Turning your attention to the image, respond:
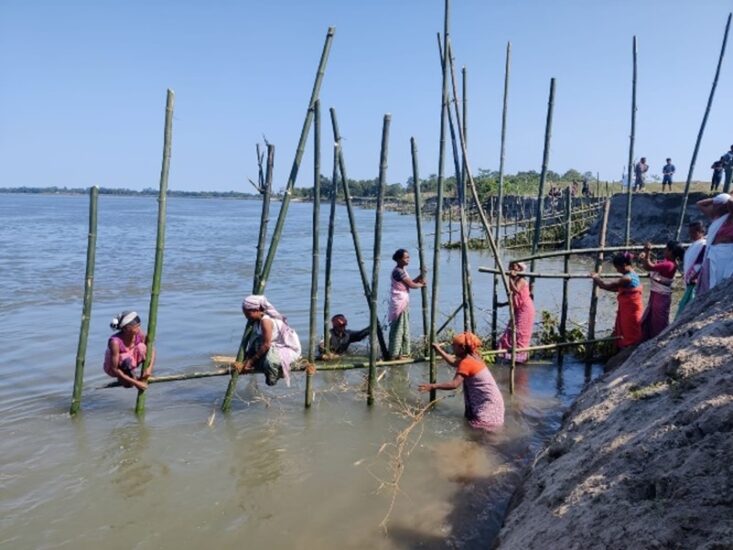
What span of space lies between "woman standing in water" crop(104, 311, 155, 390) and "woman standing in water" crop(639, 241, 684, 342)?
585 centimetres

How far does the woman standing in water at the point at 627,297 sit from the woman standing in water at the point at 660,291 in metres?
0.12

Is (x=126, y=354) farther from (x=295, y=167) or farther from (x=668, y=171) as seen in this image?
(x=668, y=171)

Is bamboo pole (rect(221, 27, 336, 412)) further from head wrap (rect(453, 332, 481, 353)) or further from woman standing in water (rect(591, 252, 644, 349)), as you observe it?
woman standing in water (rect(591, 252, 644, 349))

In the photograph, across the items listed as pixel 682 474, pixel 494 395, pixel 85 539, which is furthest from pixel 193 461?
pixel 682 474

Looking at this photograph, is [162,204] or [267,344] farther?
[267,344]

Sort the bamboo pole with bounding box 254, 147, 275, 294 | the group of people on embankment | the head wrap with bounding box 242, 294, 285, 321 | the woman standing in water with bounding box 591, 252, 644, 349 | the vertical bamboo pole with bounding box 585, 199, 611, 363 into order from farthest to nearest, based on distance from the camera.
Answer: the vertical bamboo pole with bounding box 585, 199, 611, 363 < the woman standing in water with bounding box 591, 252, 644, 349 < the group of people on embankment < the bamboo pole with bounding box 254, 147, 275, 294 < the head wrap with bounding box 242, 294, 285, 321

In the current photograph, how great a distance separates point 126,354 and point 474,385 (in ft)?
11.6

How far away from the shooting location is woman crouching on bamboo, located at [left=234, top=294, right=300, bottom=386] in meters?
5.65

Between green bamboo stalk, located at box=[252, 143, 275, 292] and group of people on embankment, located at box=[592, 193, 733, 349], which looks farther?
group of people on embankment, located at box=[592, 193, 733, 349]

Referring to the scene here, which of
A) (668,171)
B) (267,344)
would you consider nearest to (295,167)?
(267,344)

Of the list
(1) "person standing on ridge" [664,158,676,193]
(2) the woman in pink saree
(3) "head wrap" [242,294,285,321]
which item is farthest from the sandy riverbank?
(1) "person standing on ridge" [664,158,676,193]

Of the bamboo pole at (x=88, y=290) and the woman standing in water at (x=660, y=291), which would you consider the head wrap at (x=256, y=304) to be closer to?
the bamboo pole at (x=88, y=290)

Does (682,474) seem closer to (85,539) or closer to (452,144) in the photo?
(85,539)

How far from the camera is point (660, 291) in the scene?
22.4 ft
